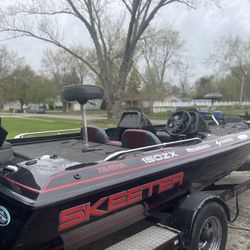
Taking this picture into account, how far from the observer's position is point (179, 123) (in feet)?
13.7

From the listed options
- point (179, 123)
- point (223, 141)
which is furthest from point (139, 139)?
point (179, 123)

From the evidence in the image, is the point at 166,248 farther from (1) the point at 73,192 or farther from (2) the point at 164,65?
(2) the point at 164,65

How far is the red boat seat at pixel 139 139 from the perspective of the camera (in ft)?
9.95

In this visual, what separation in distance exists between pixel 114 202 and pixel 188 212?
31.6 inches

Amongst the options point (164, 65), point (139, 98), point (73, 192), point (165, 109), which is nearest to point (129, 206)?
point (73, 192)

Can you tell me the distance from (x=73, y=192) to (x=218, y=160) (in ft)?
6.49

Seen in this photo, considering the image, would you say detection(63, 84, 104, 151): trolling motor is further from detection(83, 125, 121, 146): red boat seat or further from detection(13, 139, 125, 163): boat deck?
detection(83, 125, 121, 146): red boat seat

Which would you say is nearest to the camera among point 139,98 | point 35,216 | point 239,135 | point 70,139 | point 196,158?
point 35,216

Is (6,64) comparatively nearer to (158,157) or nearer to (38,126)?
(38,126)

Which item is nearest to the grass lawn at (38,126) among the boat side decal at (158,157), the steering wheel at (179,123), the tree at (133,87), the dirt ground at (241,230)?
the steering wheel at (179,123)

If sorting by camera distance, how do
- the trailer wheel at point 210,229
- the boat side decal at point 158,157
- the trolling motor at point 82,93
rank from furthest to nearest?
1. the trolling motor at point 82,93
2. the trailer wheel at point 210,229
3. the boat side decal at point 158,157

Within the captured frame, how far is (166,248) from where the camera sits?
7.52 ft

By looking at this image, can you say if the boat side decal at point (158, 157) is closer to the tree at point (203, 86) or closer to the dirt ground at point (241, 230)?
the dirt ground at point (241, 230)

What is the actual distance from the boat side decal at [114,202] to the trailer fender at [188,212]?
0.19 metres
